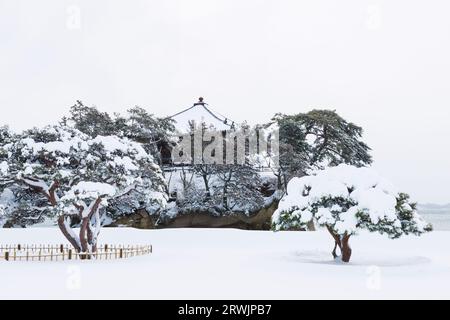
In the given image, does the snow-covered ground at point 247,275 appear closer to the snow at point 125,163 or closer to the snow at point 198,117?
the snow at point 125,163

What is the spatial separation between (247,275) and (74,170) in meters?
9.61

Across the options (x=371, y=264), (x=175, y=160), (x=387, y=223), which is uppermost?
(x=175, y=160)

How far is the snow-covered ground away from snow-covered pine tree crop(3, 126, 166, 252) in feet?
8.16

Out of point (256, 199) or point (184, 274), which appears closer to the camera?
point (184, 274)

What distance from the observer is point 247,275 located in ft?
48.1

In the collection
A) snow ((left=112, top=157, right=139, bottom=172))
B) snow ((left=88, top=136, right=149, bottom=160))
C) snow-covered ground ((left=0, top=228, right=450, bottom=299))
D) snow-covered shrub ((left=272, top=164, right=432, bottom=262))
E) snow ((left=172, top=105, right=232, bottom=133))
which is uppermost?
snow ((left=172, top=105, right=232, bottom=133))

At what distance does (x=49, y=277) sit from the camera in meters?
14.3

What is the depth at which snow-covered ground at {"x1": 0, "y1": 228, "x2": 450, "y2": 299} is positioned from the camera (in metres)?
11.6

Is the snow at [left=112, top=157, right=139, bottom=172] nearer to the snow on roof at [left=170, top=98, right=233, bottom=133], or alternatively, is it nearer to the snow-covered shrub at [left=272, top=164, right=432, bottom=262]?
the snow-covered shrub at [left=272, top=164, right=432, bottom=262]

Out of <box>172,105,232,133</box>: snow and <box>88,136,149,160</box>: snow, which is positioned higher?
<box>172,105,232,133</box>: snow

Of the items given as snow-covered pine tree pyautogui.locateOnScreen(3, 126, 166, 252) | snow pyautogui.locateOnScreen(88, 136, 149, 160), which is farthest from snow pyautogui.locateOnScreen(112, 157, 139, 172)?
snow pyautogui.locateOnScreen(88, 136, 149, 160)
